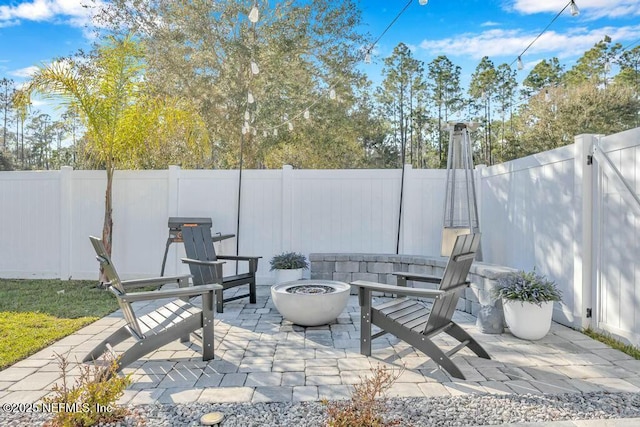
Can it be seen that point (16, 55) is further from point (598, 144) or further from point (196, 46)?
point (598, 144)

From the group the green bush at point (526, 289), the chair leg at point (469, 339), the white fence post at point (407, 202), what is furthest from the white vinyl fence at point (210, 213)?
the chair leg at point (469, 339)

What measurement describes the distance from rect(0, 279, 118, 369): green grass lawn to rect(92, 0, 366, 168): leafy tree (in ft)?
17.5

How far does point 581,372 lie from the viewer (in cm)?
265

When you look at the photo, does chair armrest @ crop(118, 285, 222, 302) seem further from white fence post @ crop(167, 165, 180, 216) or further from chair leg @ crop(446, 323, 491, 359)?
white fence post @ crop(167, 165, 180, 216)

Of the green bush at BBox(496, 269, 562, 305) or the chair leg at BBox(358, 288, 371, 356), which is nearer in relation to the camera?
the chair leg at BBox(358, 288, 371, 356)

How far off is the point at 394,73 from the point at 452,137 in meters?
9.48

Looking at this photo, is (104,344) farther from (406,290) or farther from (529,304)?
(529,304)

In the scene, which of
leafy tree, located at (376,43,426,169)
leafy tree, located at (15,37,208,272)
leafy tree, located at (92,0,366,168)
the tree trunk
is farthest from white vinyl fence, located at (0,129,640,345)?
leafy tree, located at (376,43,426,169)

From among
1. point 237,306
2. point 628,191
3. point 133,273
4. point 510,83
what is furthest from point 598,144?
point 510,83

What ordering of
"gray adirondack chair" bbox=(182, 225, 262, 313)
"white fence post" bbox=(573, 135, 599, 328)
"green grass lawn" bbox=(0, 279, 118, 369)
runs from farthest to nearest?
1. "gray adirondack chair" bbox=(182, 225, 262, 313)
2. "white fence post" bbox=(573, 135, 599, 328)
3. "green grass lawn" bbox=(0, 279, 118, 369)

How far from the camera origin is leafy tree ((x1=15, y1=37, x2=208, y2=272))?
532cm

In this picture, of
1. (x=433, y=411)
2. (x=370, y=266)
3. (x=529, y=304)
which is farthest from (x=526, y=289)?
(x=370, y=266)

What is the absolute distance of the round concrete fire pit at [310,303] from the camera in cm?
354

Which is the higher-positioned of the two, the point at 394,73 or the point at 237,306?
the point at 394,73
